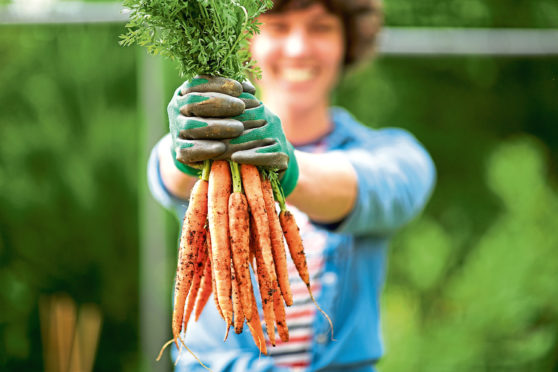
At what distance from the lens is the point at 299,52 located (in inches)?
68.4

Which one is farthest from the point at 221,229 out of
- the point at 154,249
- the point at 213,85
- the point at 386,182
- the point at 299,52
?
the point at 154,249

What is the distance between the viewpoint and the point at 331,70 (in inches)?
73.6

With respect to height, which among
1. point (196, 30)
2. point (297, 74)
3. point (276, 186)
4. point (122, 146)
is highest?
point (122, 146)

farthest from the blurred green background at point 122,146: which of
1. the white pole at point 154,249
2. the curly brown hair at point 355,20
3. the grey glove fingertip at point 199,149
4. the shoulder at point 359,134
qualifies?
the grey glove fingertip at point 199,149

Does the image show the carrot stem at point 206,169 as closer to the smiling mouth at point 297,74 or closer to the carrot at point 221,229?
the carrot at point 221,229

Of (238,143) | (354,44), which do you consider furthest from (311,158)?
(354,44)

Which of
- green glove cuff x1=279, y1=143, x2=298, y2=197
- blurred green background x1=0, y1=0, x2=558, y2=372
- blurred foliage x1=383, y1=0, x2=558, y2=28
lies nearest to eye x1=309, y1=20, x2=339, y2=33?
green glove cuff x1=279, y1=143, x2=298, y2=197

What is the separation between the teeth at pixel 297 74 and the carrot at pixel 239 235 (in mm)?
754

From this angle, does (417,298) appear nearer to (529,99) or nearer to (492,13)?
(529,99)

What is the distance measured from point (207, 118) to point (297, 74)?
802 mm

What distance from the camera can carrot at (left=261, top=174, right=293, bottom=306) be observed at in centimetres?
112

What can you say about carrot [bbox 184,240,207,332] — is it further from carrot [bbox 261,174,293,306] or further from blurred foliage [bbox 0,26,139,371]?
blurred foliage [bbox 0,26,139,371]

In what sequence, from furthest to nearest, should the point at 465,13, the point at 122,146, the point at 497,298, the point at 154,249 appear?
the point at 122,146
the point at 465,13
the point at 497,298
the point at 154,249

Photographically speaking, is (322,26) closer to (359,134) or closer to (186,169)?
(359,134)
